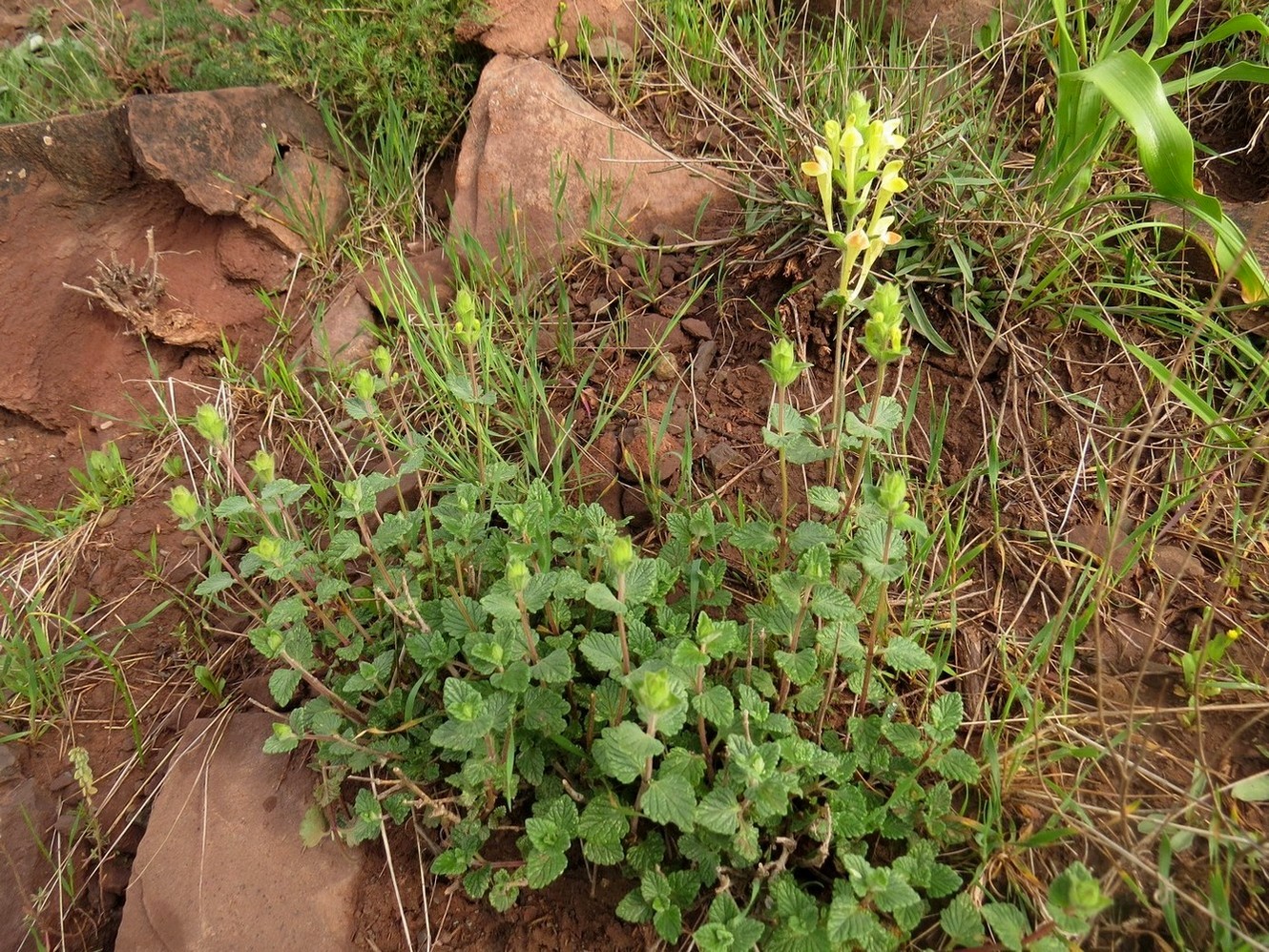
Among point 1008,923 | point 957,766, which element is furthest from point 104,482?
point 1008,923

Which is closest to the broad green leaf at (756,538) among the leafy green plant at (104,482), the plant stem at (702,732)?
the plant stem at (702,732)

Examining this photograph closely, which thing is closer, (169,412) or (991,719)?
(991,719)

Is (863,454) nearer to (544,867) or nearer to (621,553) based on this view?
(621,553)

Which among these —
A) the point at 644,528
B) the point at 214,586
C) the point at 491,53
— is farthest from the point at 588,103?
the point at 214,586

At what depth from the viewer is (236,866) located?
164cm

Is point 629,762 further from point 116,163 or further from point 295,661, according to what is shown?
point 116,163

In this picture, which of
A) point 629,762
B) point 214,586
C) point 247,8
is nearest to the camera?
point 629,762

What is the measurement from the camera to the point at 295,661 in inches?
63.6

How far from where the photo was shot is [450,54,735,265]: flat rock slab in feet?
8.61

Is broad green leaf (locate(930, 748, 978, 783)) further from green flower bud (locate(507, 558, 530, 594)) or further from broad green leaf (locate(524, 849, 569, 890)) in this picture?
green flower bud (locate(507, 558, 530, 594))

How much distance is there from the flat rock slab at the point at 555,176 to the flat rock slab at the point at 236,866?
170 centimetres

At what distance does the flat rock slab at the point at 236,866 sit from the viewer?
1.56 meters

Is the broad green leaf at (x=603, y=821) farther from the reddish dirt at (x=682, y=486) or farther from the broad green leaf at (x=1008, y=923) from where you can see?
the broad green leaf at (x=1008, y=923)

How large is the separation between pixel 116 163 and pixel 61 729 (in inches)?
79.9
